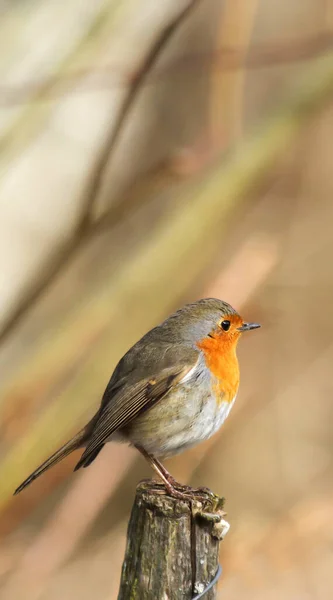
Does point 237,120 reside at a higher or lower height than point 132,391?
higher

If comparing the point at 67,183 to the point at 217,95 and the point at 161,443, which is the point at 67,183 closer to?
the point at 217,95

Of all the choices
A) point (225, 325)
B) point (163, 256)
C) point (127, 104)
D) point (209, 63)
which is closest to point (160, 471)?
point (225, 325)

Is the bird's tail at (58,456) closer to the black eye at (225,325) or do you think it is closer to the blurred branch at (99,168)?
the blurred branch at (99,168)

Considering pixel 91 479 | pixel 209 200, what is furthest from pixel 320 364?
pixel 209 200

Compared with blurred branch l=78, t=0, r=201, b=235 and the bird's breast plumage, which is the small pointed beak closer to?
the bird's breast plumage

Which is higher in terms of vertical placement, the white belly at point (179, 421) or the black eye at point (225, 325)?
the black eye at point (225, 325)

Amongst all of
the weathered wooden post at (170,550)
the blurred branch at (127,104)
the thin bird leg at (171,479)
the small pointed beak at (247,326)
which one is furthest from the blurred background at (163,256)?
the weathered wooden post at (170,550)
